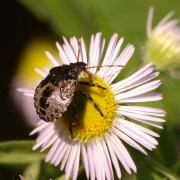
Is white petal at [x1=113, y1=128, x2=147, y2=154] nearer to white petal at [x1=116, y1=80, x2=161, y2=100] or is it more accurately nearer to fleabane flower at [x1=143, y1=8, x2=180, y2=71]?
white petal at [x1=116, y1=80, x2=161, y2=100]

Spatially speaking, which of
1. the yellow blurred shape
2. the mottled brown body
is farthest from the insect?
the yellow blurred shape

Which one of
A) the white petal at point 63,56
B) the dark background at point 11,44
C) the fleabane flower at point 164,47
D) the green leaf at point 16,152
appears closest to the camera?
the green leaf at point 16,152

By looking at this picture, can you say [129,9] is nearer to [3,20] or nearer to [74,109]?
[3,20]

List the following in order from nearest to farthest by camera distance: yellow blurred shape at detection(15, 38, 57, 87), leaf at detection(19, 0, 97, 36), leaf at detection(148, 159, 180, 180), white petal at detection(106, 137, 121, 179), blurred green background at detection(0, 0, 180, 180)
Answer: white petal at detection(106, 137, 121, 179)
leaf at detection(148, 159, 180, 180)
blurred green background at detection(0, 0, 180, 180)
leaf at detection(19, 0, 97, 36)
yellow blurred shape at detection(15, 38, 57, 87)

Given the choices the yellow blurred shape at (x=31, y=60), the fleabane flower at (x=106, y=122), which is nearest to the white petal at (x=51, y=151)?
the fleabane flower at (x=106, y=122)

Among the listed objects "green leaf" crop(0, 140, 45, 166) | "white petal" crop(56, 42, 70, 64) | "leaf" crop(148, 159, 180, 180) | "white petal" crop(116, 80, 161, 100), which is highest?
"white petal" crop(56, 42, 70, 64)

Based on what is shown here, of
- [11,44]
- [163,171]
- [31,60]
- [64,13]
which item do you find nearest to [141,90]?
[163,171]

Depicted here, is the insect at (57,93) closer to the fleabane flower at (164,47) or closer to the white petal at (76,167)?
the white petal at (76,167)
